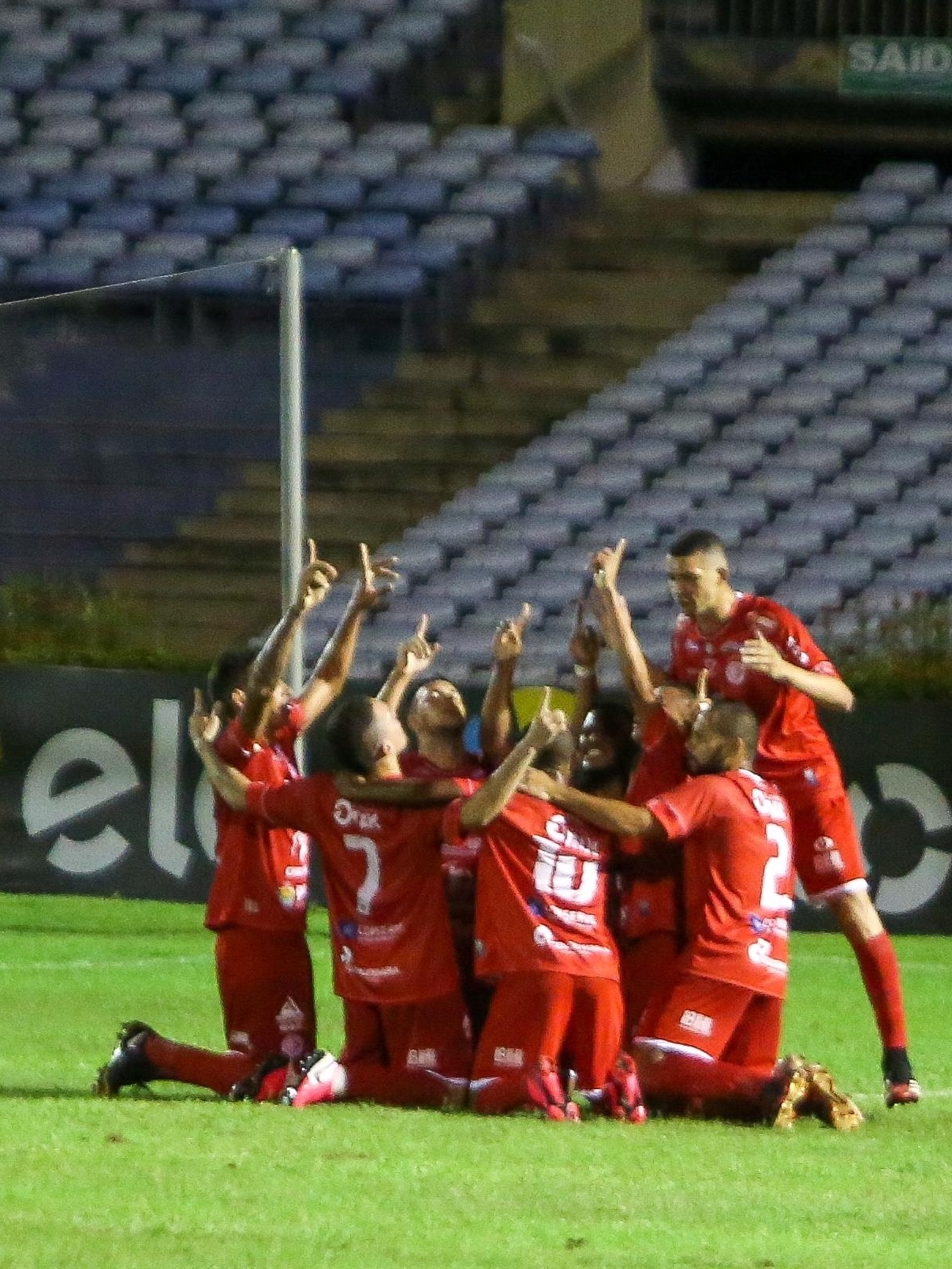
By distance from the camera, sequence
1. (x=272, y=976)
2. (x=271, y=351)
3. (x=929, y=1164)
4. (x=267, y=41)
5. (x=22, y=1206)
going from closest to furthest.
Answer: (x=22, y=1206)
(x=929, y=1164)
(x=272, y=976)
(x=271, y=351)
(x=267, y=41)

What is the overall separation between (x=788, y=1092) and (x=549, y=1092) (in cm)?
54

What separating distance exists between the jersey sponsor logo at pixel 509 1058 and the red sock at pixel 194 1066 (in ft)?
2.03

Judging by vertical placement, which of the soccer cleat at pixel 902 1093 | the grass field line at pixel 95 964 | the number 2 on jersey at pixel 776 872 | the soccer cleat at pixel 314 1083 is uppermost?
the number 2 on jersey at pixel 776 872

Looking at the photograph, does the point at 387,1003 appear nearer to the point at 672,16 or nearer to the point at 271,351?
the point at 271,351

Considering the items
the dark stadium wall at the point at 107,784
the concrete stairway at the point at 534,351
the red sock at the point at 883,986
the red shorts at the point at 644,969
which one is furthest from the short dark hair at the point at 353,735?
the concrete stairway at the point at 534,351

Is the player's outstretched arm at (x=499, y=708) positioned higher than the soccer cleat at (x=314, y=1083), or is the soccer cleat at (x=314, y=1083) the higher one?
the player's outstretched arm at (x=499, y=708)

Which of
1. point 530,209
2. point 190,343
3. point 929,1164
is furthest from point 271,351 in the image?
point 929,1164

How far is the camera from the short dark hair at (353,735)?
5863 mm

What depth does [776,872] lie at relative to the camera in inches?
235

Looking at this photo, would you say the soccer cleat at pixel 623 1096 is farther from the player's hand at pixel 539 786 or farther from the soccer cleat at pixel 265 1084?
the soccer cleat at pixel 265 1084

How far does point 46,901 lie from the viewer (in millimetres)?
10586

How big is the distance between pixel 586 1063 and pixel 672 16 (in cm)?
1223

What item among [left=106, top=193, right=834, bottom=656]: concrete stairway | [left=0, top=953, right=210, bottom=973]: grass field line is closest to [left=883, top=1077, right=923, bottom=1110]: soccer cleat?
[left=0, top=953, right=210, bottom=973]: grass field line

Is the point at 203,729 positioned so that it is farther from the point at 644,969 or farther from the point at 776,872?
the point at 776,872
